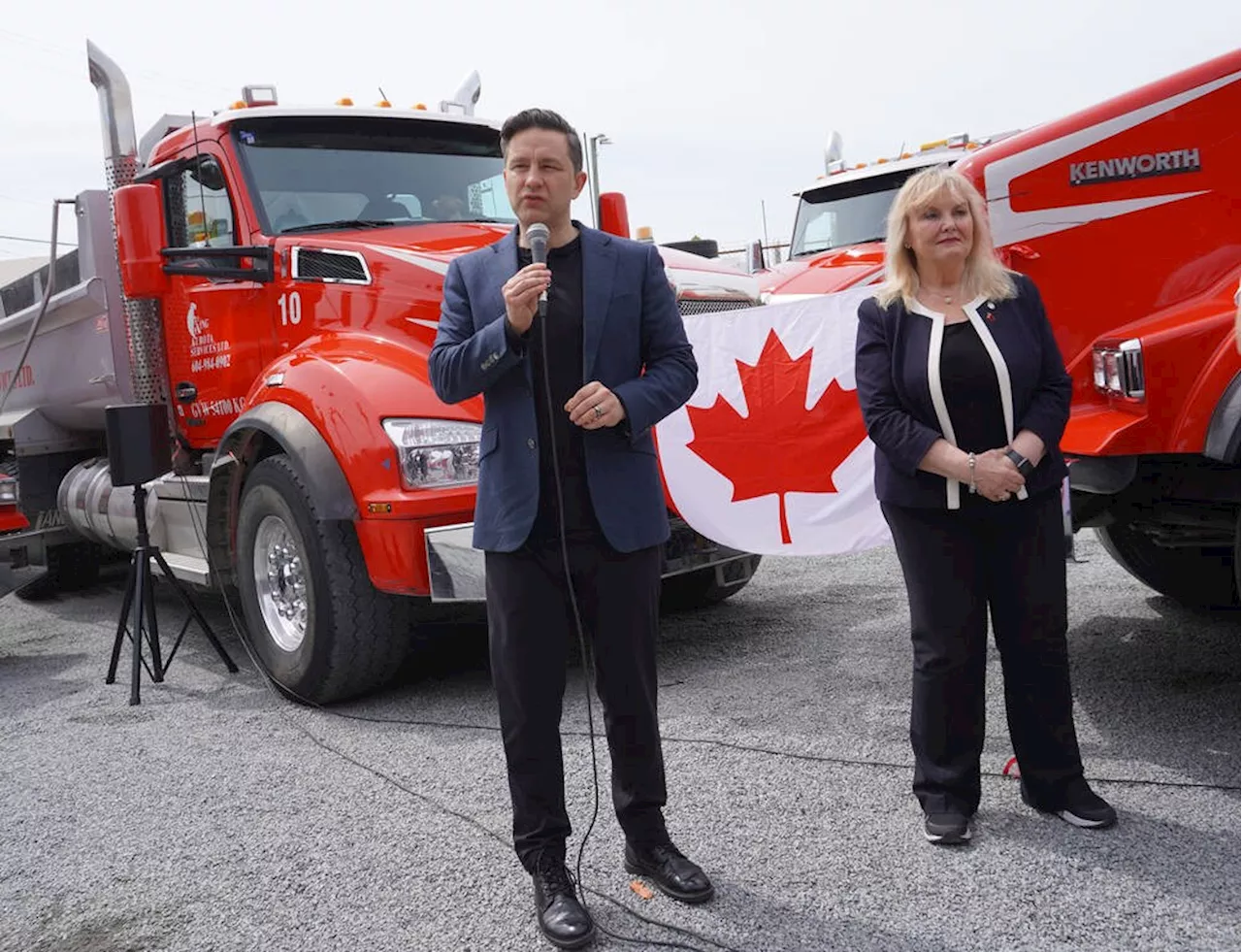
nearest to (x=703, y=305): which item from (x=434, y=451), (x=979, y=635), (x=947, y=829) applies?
(x=434, y=451)

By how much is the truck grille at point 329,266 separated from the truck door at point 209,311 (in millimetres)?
264

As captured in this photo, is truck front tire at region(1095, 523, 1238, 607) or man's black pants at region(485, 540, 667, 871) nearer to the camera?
man's black pants at region(485, 540, 667, 871)

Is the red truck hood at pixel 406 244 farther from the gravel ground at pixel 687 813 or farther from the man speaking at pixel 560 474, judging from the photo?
the man speaking at pixel 560 474

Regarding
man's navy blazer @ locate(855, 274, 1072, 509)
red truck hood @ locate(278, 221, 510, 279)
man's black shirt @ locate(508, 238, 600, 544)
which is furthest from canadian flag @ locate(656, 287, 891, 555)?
man's black shirt @ locate(508, 238, 600, 544)

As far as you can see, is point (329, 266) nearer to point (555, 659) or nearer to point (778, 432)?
point (778, 432)

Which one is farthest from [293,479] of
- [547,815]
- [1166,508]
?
[1166,508]

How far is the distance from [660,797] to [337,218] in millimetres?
3602

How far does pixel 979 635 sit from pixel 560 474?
130cm

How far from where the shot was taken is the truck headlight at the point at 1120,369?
3246mm

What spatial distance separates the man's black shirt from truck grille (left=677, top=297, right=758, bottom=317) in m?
2.44

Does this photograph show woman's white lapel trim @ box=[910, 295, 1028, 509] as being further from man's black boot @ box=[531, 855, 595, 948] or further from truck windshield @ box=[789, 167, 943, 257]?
truck windshield @ box=[789, 167, 943, 257]

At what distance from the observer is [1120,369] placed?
10.9 feet

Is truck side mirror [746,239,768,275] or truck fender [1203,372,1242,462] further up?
truck side mirror [746,239,768,275]

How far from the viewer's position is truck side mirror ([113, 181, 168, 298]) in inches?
211
